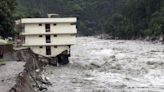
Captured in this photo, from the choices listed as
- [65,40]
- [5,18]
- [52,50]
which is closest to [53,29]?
[65,40]

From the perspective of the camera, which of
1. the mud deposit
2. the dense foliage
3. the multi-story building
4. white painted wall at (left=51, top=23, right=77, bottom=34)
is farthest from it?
white painted wall at (left=51, top=23, right=77, bottom=34)

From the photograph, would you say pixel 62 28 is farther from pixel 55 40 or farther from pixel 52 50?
pixel 52 50

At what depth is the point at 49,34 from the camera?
56438mm

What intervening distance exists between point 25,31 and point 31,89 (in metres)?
25.4

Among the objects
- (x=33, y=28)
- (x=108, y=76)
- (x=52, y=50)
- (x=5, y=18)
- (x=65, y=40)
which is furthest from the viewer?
(x=33, y=28)

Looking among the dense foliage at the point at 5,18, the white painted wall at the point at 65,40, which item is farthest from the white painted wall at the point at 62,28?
the dense foliage at the point at 5,18

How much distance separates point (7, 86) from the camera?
90.7 feet

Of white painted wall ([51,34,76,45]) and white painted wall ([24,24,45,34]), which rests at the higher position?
white painted wall ([24,24,45,34])

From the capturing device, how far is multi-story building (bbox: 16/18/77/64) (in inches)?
2205

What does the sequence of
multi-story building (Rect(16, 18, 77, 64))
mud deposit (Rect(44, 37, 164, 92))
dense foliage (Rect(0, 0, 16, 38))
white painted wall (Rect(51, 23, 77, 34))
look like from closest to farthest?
mud deposit (Rect(44, 37, 164, 92)) < dense foliage (Rect(0, 0, 16, 38)) < multi-story building (Rect(16, 18, 77, 64)) < white painted wall (Rect(51, 23, 77, 34))

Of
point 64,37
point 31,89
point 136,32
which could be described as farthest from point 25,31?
point 136,32

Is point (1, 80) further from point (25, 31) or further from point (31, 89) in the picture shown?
point (25, 31)

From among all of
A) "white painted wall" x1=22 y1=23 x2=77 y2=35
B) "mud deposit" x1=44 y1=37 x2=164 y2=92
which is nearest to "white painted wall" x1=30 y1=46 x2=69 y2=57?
"white painted wall" x1=22 y1=23 x2=77 y2=35

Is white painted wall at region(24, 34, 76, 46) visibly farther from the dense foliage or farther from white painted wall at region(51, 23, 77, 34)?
the dense foliage
